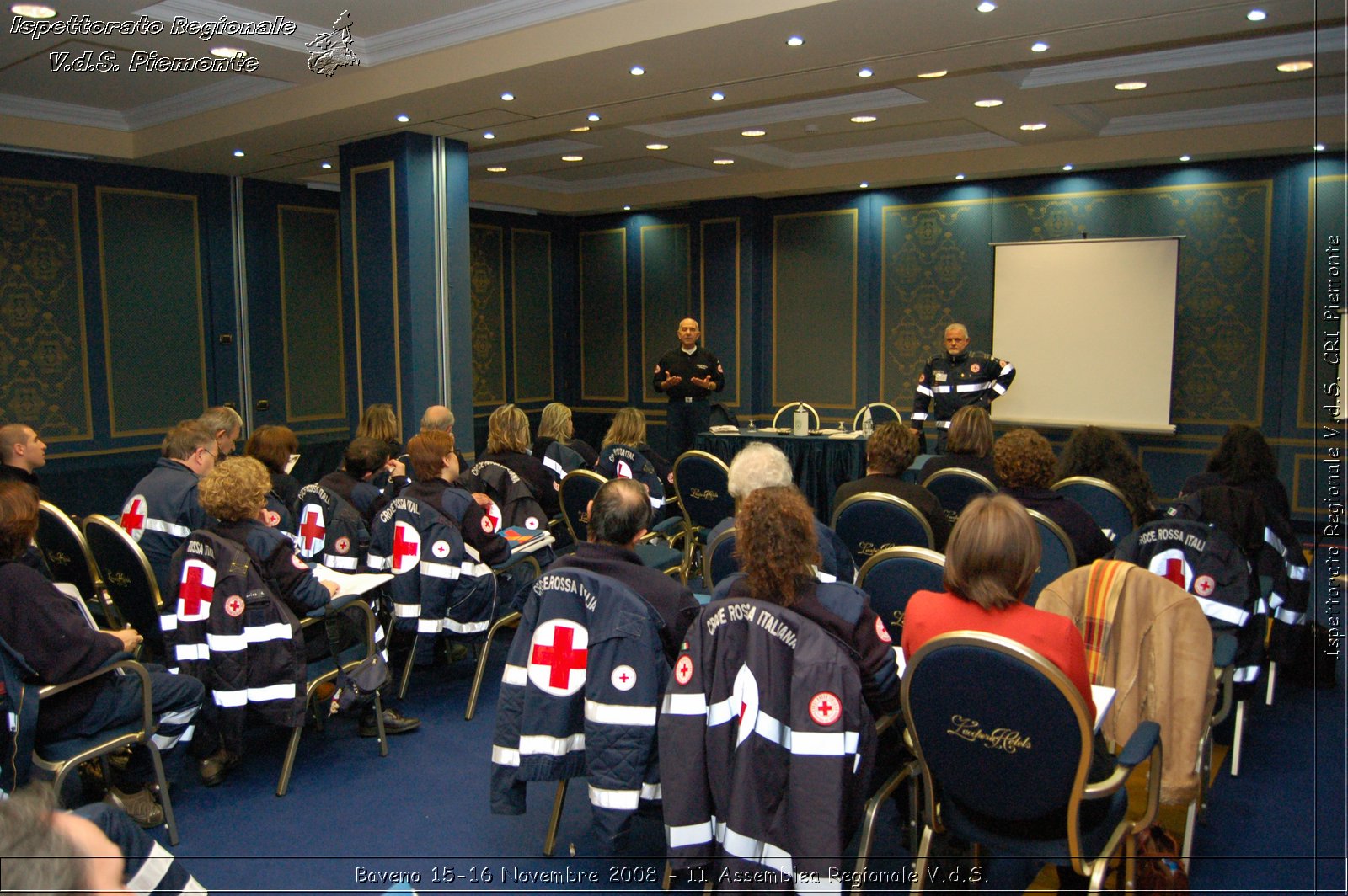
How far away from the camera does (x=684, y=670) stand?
7.61 feet

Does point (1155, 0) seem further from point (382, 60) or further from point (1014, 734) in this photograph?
point (382, 60)

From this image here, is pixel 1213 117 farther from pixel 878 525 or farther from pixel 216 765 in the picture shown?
pixel 216 765

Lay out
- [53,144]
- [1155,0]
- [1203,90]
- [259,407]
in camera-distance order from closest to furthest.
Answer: [1155,0], [1203,90], [53,144], [259,407]

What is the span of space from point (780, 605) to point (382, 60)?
507 centimetres

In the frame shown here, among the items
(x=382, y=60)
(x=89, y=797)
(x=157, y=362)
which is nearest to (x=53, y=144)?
(x=157, y=362)

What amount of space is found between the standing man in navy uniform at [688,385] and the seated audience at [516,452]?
296cm

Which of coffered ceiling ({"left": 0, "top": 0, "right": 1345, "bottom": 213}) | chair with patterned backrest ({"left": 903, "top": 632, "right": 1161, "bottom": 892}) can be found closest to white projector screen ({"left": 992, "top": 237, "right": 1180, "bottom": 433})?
coffered ceiling ({"left": 0, "top": 0, "right": 1345, "bottom": 213})

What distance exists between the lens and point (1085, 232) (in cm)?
841

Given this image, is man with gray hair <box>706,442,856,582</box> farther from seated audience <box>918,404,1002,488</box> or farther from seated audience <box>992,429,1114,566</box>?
seated audience <box>918,404,1002,488</box>

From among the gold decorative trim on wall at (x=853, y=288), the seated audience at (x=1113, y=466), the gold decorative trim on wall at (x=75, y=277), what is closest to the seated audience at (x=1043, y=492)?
the seated audience at (x=1113, y=466)

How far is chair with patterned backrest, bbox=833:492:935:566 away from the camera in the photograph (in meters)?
3.62

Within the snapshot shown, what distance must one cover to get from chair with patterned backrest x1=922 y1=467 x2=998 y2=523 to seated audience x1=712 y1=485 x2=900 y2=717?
2228 mm

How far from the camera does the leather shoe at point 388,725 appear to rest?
3.85 m

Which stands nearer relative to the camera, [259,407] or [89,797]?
[89,797]
